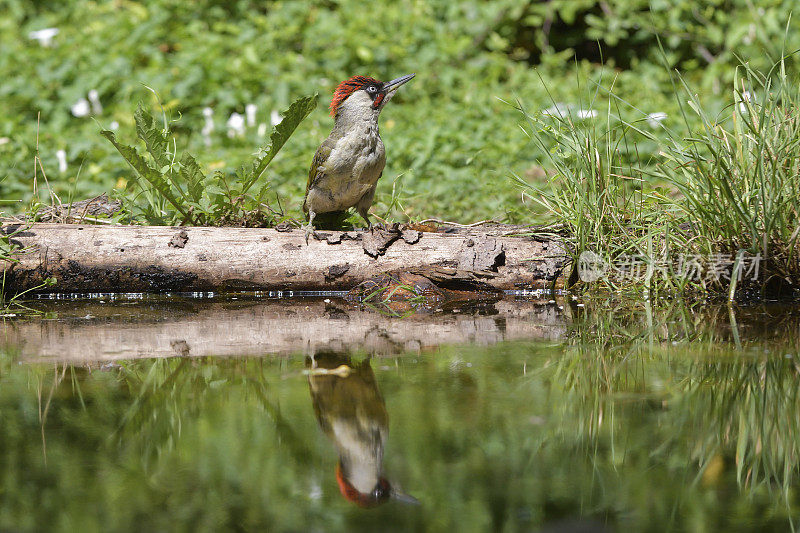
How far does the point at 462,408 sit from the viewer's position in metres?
2.53

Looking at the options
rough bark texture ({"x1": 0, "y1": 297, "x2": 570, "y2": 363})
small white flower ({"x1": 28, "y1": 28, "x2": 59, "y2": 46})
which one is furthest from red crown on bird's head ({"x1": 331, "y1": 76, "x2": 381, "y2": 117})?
small white flower ({"x1": 28, "y1": 28, "x2": 59, "y2": 46})

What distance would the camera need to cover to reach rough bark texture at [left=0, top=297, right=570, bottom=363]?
340 cm

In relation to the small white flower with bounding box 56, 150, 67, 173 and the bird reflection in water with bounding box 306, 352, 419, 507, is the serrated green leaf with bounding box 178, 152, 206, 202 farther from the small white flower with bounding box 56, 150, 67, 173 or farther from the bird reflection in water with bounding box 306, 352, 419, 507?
the small white flower with bounding box 56, 150, 67, 173

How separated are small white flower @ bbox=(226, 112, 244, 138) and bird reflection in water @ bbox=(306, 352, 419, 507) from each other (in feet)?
16.7

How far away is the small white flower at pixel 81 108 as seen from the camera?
8164 millimetres

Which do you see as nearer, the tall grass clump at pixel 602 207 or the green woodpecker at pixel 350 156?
the tall grass clump at pixel 602 207

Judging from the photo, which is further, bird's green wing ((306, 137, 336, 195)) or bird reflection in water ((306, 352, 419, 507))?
bird's green wing ((306, 137, 336, 195))

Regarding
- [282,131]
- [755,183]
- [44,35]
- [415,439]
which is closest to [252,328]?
[282,131]

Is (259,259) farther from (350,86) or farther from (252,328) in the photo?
(350,86)

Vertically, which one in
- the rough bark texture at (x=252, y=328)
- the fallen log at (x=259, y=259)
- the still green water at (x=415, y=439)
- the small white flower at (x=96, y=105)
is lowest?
the still green water at (x=415, y=439)

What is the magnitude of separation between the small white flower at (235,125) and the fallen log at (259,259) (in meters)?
3.40

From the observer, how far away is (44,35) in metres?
9.26

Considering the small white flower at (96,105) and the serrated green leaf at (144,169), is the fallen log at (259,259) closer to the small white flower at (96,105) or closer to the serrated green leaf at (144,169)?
the serrated green leaf at (144,169)

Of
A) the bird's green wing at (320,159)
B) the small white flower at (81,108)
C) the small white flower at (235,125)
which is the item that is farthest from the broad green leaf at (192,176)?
the small white flower at (81,108)
